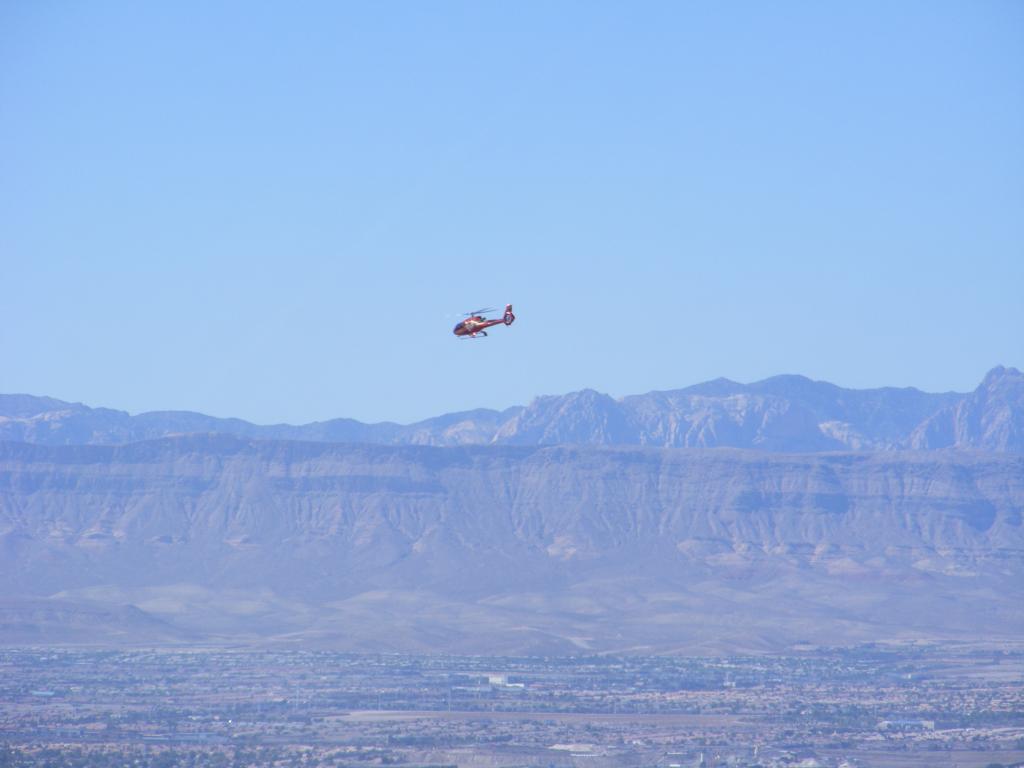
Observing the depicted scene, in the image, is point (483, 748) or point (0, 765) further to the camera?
point (483, 748)

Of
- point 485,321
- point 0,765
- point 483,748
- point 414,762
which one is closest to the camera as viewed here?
point 485,321

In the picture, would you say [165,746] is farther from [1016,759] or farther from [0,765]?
[1016,759]

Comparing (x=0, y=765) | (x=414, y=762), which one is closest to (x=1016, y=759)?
(x=414, y=762)

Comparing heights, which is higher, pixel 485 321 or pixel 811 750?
pixel 485 321

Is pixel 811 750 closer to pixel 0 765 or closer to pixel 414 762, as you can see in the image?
pixel 414 762

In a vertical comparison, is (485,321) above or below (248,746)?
above

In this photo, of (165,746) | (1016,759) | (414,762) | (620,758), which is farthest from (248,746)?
(1016,759)

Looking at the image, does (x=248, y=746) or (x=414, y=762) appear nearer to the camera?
(x=414, y=762)

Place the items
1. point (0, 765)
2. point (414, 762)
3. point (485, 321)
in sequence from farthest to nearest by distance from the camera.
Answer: point (414, 762)
point (0, 765)
point (485, 321)

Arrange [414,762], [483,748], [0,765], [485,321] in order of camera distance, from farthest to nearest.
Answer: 1. [483,748]
2. [414,762]
3. [0,765]
4. [485,321]
